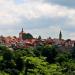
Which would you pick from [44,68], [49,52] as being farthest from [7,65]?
[49,52]

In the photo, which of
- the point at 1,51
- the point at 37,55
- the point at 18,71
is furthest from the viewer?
the point at 37,55

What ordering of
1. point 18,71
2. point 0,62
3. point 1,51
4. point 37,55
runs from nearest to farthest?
point 18,71 < point 0,62 < point 1,51 < point 37,55

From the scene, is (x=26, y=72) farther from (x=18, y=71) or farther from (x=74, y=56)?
(x=74, y=56)

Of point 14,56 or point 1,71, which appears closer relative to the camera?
point 1,71

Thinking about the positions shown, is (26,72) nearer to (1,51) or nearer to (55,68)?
(55,68)

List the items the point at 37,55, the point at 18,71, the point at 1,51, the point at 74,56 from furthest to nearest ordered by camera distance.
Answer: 1. the point at 74,56
2. the point at 37,55
3. the point at 1,51
4. the point at 18,71

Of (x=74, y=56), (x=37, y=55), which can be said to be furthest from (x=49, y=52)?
(x=74, y=56)
